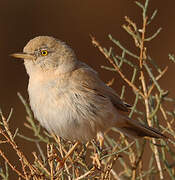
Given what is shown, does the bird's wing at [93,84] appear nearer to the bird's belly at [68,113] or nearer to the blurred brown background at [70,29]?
the bird's belly at [68,113]

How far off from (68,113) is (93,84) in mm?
487

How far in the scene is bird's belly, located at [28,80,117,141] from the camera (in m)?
3.39

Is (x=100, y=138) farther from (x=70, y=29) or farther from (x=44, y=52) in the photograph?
(x=70, y=29)

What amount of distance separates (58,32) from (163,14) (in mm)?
2083

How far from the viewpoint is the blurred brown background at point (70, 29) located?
24.6ft

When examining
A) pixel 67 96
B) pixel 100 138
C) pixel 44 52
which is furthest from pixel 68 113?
pixel 44 52

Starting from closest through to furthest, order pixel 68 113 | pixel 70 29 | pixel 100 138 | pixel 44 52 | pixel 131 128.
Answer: pixel 68 113 → pixel 100 138 → pixel 44 52 → pixel 131 128 → pixel 70 29

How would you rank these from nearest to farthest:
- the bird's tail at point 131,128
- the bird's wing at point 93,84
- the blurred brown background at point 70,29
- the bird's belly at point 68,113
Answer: the bird's belly at point 68,113, the bird's wing at point 93,84, the bird's tail at point 131,128, the blurred brown background at point 70,29

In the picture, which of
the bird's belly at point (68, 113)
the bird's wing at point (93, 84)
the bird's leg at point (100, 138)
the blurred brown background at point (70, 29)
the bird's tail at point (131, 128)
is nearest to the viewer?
the bird's belly at point (68, 113)

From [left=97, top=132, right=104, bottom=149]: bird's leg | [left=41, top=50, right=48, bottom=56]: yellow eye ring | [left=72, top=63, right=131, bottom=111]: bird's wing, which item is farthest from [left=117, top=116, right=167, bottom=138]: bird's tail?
[left=41, top=50, right=48, bottom=56]: yellow eye ring

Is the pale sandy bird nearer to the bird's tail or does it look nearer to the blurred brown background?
the bird's tail

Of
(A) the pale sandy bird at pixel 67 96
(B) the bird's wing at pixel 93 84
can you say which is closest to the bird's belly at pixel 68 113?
(A) the pale sandy bird at pixel 67 96

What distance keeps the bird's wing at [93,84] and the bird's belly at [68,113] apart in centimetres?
14

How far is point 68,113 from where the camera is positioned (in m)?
3.40
